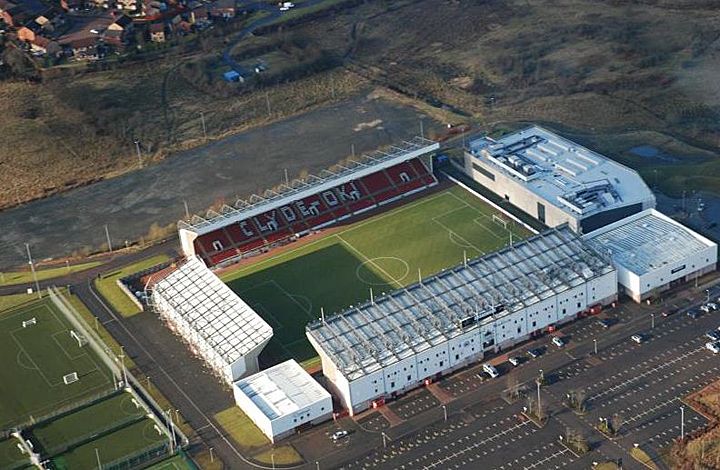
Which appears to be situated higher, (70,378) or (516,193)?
(516,193)

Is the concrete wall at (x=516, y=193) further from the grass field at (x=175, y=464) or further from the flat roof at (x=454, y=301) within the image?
the grass field at (x=175, y=464)

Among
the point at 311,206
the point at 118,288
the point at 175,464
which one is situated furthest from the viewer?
the point at 311,206

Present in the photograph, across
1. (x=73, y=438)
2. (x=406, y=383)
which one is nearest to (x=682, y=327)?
(x=406, y=383)

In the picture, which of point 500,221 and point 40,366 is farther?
point 500,221

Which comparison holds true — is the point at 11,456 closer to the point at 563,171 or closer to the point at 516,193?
the point at 516,193

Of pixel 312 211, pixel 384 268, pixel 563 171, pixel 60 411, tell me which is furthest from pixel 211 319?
pixel 563 171

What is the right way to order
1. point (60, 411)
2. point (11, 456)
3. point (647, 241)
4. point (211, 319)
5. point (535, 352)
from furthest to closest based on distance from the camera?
1. point (647, 241)
2. point (211, 319)
3. point (535, 352)
4. point (60, 411)
5. point (11, 456)

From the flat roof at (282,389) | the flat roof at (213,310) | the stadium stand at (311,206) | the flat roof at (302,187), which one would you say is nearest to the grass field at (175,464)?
the flat roof at (282,389)
